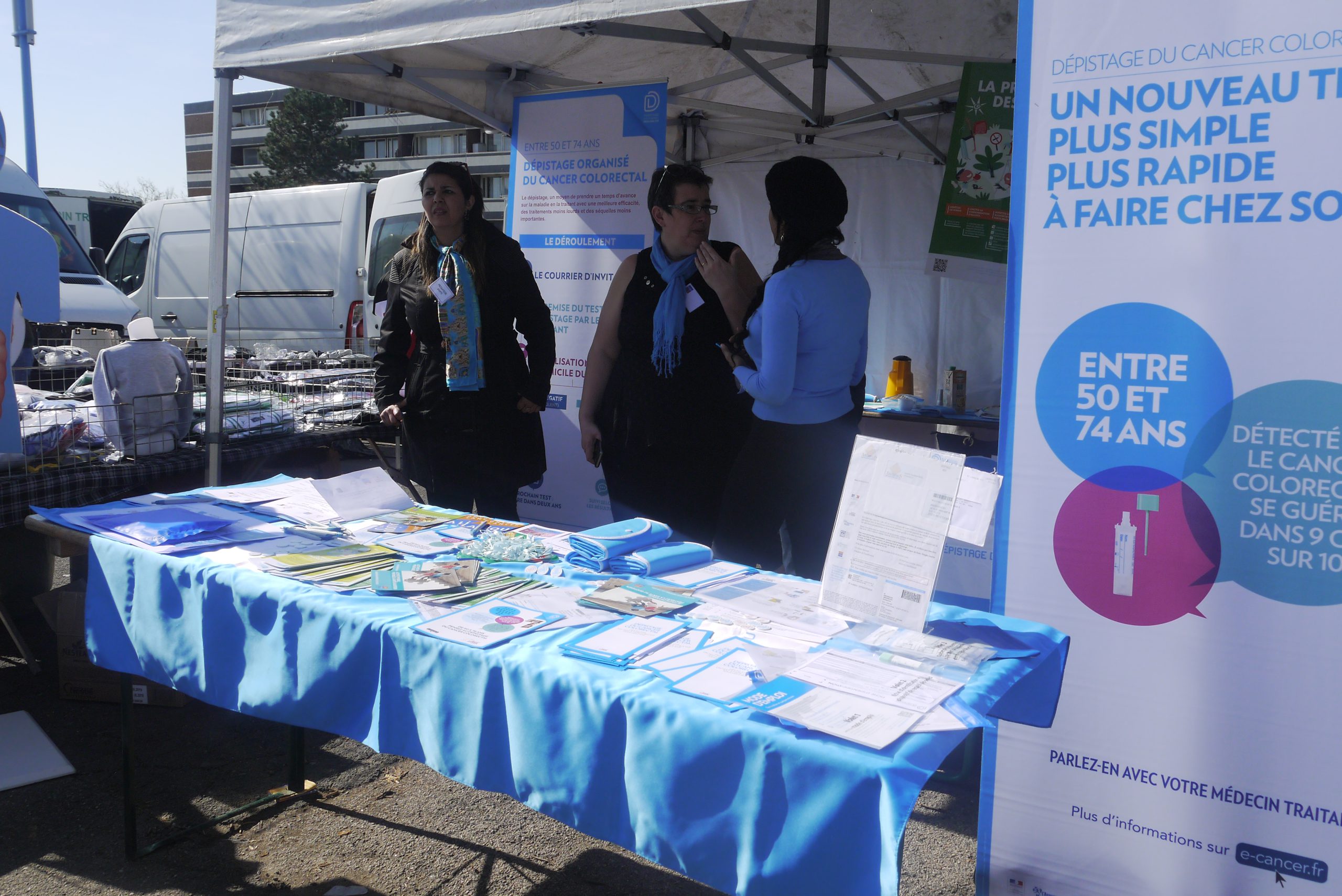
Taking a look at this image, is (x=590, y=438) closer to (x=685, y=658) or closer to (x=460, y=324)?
(x=460, y=324)

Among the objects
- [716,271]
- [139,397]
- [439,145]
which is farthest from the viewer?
[439,145]

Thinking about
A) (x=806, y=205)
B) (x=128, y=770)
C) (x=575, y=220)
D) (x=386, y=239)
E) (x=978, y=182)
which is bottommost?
(x=128, y=770)

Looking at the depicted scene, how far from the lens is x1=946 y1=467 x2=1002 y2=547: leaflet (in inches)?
51.9

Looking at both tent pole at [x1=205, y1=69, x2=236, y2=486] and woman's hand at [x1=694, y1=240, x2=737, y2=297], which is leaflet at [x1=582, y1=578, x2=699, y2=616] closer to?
woman's hand at [x1=694, y1=240, x2=737, y2=297]

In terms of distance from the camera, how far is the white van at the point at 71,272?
7598mm

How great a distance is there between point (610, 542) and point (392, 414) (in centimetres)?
151

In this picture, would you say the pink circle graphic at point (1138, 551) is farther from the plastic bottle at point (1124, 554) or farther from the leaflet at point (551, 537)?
the leaflet at point (551, 537)

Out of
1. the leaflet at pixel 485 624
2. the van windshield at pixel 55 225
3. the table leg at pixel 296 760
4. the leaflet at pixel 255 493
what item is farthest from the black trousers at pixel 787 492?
the van windshield at pixel 55 225

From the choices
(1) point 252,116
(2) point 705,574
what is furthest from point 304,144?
(2) point 705,574

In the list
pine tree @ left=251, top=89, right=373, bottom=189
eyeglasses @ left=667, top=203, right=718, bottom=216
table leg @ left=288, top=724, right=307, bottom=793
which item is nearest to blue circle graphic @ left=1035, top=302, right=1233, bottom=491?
eyeglasses @ left=667, top=203, right=718, bottom=216

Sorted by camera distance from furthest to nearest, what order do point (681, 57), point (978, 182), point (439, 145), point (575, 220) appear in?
point (439, 145) < point (681, 57) < point (978, 182) < point (575, 220)

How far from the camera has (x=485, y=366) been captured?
9.82 ft

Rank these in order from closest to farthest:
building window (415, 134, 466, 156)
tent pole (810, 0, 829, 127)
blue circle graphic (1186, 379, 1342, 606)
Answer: blue circle graphic (1186, 379, 1342, 606) → tent pole (810, 0, 829, 127) → building window (415, 134, 466, 156)

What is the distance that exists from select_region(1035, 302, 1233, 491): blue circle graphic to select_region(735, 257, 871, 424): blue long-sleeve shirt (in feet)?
2.15
